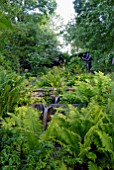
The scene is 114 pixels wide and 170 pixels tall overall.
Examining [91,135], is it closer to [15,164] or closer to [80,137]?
[80,137]

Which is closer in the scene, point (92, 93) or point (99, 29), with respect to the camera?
point (92, 93)

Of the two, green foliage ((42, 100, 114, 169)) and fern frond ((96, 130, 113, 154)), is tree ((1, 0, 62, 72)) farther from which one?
fern frond ((96, 130, 113, 154))

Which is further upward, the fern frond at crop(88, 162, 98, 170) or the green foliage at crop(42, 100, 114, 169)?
the green foliage at crop(42, 100, 114, 169)

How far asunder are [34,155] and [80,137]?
0.56 m

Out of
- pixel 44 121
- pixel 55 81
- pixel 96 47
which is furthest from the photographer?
pixel 96 47

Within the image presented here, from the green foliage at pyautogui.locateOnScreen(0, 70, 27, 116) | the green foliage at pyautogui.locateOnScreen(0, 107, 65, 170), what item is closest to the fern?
the green foliage at pyautogui.locateOnScreen(0, 107, 65, 170)

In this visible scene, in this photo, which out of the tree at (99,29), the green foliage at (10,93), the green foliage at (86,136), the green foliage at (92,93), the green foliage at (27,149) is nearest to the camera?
the green foliage at (27,149)

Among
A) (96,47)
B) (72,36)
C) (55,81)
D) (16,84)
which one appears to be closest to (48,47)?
(72,36)

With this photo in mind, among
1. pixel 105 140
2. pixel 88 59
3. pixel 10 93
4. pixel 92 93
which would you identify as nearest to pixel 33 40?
pixel 88 59

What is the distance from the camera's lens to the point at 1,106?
11.0 ft

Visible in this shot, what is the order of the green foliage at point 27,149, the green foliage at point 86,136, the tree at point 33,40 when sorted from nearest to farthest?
the green foliage at point 27,149 < the green foliage at point 86,136 < the tree at point 33,40

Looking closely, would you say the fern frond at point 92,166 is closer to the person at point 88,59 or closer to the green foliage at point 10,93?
the green foliage at point 10,93

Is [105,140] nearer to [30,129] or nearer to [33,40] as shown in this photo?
[30,129]

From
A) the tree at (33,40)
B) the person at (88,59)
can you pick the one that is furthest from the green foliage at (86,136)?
the person at (88,59)
